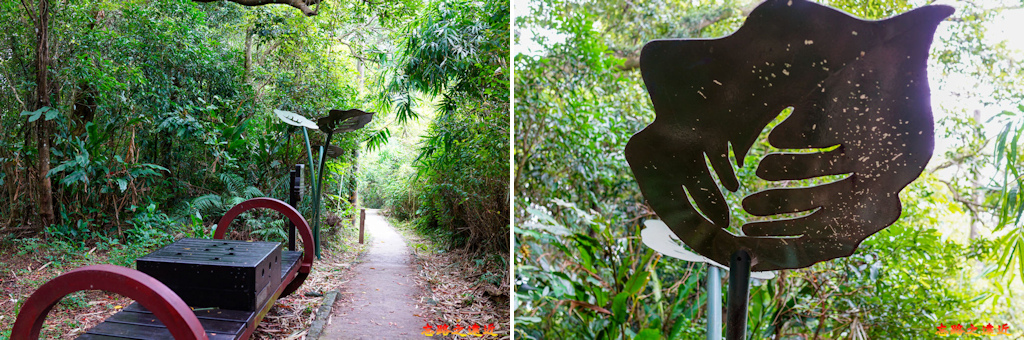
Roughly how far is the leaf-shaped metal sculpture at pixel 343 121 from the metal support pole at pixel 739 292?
91.5 inches

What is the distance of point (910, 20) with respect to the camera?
1.12 ft

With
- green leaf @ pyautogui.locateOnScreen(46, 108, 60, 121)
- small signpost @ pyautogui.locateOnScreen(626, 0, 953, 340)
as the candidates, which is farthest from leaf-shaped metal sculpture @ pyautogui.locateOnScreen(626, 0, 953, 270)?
green leaf @ pyautogui.locateOnScreen(46, 108, 60, 121)

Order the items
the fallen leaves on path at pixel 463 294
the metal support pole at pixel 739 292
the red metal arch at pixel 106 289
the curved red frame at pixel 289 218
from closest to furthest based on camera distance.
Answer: the metal support pole at pixel 739 292 → the red metal arch at pixel 106 289 → the curved red frame at pixel 289 218 → the fallen leaves on path at pixel 463 294

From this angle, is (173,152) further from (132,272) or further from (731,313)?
(731,313)

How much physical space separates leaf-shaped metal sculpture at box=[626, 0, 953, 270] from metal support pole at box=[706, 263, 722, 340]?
103mm

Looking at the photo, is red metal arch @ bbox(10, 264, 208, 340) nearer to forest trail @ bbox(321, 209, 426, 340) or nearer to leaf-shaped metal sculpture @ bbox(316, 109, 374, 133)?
forest trail @ bbox(321, 209, 426, 340)

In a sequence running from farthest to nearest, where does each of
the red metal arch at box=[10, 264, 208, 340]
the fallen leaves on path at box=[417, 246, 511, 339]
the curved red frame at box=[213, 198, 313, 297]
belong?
the fallen leaves on path at box=[417, 246, 511, 339] < the curved red frame at box=[213, 198, 313, 297] < the red metal arch at box=[10, 264, 208, 340]

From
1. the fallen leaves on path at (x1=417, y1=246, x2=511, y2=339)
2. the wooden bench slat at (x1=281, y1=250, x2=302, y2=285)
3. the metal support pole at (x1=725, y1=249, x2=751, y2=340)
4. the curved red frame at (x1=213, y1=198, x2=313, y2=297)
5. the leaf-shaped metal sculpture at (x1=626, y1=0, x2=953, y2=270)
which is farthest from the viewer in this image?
the fallen leaves on path at (x1=417, y1=246, x2=511, y2=339)

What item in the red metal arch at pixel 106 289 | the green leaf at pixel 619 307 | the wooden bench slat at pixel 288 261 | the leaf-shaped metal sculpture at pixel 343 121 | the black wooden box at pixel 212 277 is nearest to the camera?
the red metal arch at pixel 106 289

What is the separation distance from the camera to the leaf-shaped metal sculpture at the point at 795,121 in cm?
36

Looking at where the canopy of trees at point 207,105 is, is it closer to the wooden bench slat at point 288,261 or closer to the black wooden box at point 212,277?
the wooden bench slat at point 288,261

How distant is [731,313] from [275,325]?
1795 millimetres

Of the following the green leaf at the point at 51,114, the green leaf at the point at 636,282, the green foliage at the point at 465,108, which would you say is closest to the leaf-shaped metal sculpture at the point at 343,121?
the green foliage at the point at 465,108

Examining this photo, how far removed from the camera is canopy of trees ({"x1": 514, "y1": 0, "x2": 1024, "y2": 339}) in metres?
1.27
